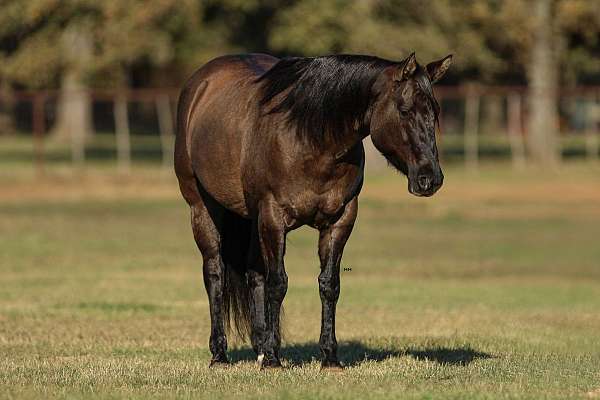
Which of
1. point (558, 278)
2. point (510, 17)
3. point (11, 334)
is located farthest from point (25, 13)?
point (11, 334)

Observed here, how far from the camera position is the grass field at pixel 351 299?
930cm

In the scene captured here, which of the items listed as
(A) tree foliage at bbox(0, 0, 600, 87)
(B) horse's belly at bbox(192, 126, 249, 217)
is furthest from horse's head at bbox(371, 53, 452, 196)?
(A) tree foliage at bbox(0, 0, 600, 87)

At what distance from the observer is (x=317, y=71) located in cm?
972

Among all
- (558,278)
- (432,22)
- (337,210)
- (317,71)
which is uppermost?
(432,22)

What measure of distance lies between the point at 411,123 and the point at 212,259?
2647 mm

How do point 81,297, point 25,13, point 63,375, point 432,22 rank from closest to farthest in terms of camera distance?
point 63,375 < point 81,297 < point 25,13 < point 432,22

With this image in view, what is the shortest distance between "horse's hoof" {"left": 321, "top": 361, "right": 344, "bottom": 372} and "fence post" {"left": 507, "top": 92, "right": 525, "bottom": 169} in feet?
114

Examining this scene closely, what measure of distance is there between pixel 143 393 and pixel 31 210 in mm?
22631

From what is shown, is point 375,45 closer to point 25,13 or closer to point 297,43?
point 297,43

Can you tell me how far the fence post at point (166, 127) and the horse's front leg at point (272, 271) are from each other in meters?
31.3

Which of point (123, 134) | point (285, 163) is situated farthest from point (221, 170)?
point (123, 134)

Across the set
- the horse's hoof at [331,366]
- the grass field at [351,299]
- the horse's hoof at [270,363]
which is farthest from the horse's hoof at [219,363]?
the horse's hoof at [331,366]

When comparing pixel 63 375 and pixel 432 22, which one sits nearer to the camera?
pixel 63 375

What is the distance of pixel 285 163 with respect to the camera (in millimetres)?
9617
